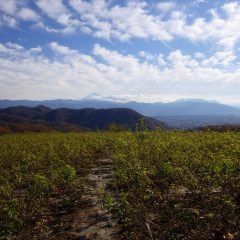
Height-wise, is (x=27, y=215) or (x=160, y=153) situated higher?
(x=160, y=153)

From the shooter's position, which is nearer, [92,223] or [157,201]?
[92,223]

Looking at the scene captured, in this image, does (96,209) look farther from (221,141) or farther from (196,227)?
(221,141)

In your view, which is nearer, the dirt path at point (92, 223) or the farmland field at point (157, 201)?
the farmland field at point (157, 201)

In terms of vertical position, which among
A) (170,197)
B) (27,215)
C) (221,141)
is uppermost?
(221,141)

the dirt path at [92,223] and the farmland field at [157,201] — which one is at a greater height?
the farmland field at [157,201]

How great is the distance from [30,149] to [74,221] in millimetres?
14120

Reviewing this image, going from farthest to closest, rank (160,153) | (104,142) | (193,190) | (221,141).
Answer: (104,142), (221,141), (160,153), (193,190)

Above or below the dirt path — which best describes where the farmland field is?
above

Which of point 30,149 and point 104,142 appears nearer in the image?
point 30,149

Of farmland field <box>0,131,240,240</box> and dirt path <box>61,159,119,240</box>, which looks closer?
farmland field <box>0,131,240,240</box>

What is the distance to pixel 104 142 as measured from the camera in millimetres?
26188

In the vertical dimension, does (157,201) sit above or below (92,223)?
above

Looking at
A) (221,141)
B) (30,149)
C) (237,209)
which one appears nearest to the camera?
(237,209)

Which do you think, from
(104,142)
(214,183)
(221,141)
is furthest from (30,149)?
(214,183)
